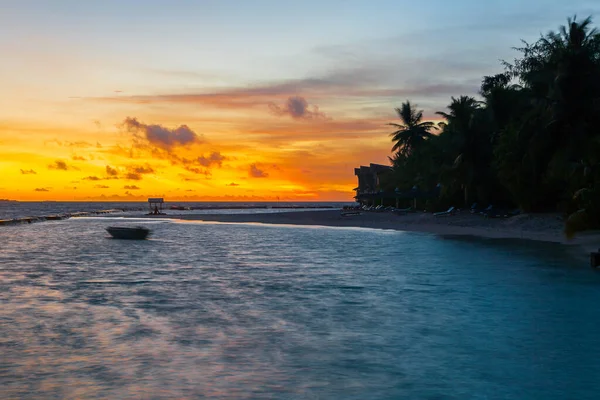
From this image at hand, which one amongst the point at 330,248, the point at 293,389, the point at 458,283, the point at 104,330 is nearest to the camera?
the point at 293,389

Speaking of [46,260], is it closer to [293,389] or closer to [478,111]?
[293,389]

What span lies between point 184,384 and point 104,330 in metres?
5.42

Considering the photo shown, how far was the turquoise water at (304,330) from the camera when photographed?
33.9 feet

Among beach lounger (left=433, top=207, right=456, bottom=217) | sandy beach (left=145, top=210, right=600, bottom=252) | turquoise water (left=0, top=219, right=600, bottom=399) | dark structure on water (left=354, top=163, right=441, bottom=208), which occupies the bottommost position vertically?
turquoise water (left=0, top=219, right=600, bottom=399)

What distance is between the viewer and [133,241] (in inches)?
2051

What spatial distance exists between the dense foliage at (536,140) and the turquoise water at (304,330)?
1346cm

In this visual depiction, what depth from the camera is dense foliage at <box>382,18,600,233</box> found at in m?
41.6

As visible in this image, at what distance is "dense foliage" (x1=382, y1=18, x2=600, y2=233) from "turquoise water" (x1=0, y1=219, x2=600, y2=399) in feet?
Answer: 44.2

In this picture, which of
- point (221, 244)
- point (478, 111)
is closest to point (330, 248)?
point (221, 244)

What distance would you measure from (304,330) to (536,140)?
3479 centimetres

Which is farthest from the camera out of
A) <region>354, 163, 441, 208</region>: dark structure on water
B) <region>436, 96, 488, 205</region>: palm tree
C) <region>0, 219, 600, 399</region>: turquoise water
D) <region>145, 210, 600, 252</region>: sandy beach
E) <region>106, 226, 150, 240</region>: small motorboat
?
<region>354, 163, 441, 208</region>: dark structure on water

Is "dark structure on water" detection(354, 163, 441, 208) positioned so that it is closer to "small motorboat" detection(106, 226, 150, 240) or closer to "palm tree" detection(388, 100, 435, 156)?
"palm tree" detection(388, 100, 435, 156)

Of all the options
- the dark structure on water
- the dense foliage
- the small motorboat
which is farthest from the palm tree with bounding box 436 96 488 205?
the small motorboat

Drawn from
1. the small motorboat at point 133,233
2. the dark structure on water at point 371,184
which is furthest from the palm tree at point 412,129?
the small motorboat at point 133,233
